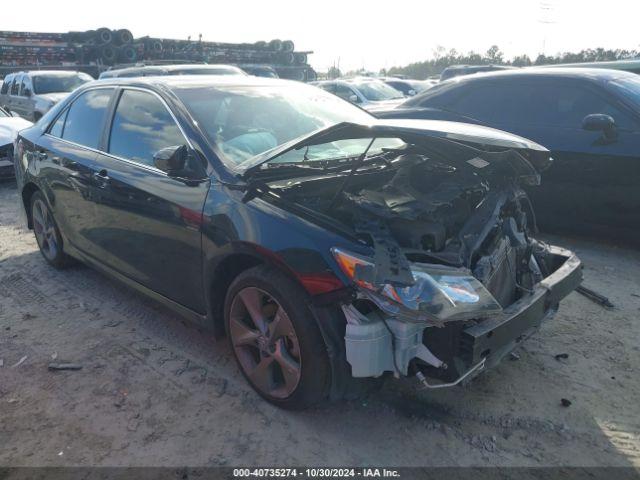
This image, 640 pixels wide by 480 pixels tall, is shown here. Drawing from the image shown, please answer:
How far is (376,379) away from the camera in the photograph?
2.62 metres

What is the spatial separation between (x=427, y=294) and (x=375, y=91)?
1298 cm

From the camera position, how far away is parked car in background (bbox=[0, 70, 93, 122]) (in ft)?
42.3

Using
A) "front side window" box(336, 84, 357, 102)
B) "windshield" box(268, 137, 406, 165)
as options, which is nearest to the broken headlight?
"windshield" box(268, 137, 406, 165)

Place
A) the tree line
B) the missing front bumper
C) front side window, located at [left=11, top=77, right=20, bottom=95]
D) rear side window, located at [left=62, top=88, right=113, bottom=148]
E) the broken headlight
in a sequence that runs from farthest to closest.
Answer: the tree line < front side window, located at [left=11, top=77, right=20, bottom=95] < rear side window, located at [left=62, top=88, right=113, bottom=148] < the missing front bumper < the broken headlight

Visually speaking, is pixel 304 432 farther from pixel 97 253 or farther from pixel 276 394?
pixel 97 253

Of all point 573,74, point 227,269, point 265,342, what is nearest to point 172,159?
point 227,269

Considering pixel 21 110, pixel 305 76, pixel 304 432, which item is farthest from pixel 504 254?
pixel 305 76

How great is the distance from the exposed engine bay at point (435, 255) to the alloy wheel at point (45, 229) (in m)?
2.97

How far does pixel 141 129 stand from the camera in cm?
362

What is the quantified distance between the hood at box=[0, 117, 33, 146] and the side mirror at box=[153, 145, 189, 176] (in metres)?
6.97

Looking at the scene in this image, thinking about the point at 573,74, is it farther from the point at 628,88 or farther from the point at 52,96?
the point at 52,96

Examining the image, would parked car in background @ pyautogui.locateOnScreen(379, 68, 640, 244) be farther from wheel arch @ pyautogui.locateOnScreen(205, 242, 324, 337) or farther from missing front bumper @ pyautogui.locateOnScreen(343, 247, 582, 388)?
wheel arch @ pyautogui.locateOnScreen(205, 242, 324, 337)

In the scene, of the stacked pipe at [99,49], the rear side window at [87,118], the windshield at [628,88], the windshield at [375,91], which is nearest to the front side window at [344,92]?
the windshield at [375,91]

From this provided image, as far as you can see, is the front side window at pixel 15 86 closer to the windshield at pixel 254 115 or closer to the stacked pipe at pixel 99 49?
the stacked pipe at pixel 99 49
